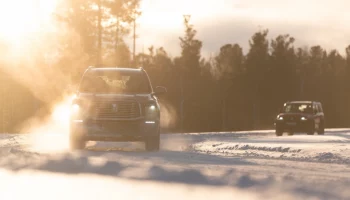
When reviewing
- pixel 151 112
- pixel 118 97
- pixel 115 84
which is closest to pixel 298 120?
pixel 115 84

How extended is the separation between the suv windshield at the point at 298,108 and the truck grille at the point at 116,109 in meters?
24.6

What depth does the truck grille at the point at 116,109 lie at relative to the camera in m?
22.4

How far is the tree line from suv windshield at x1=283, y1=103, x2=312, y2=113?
9.79 metres

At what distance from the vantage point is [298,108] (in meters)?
46.3

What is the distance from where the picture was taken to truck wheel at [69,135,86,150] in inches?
895

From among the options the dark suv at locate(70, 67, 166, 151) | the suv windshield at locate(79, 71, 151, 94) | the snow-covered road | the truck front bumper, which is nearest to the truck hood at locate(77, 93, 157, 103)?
the dark suv at locate(70, 67, 166, 151)

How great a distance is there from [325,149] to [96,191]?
45.6ft

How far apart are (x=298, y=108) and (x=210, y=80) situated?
91.8 feet

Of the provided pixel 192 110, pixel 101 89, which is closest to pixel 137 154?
pixel 101 89

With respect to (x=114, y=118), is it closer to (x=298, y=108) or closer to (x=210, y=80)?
(x=298, y=108)

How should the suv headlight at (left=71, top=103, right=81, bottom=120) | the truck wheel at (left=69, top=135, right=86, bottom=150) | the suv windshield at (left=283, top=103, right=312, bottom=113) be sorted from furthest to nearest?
the suv windshield at (left=283, top=103, right=312, bottom=113), the truck wheel at (left=69, top=135, right=86, bottom=150), the suv headlight at (left=71, top=103, right=81, bottom=120)

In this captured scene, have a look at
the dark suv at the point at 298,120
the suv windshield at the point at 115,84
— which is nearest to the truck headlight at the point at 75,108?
the suv windshield at the point at 115,84

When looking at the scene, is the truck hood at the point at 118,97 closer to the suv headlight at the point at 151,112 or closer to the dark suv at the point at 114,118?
the dark suv at the point at 114,118

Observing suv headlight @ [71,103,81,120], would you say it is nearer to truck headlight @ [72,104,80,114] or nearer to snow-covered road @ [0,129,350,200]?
truck headlight @ [72,104,80,114]
